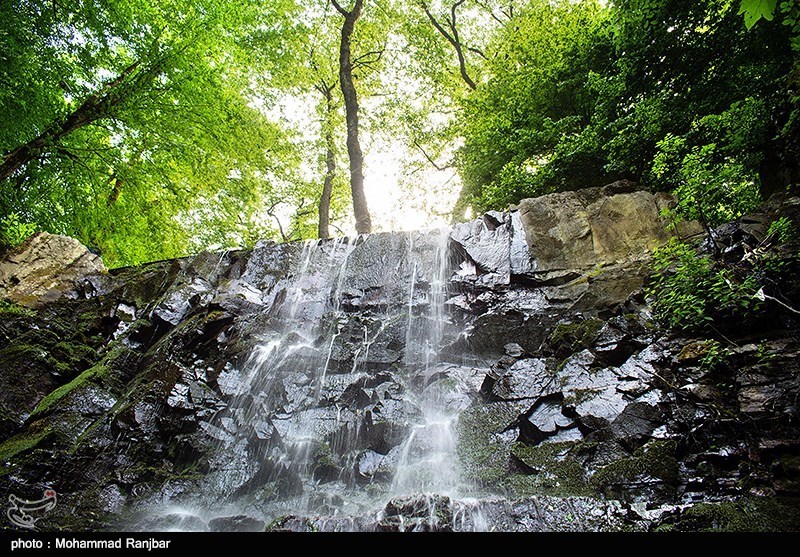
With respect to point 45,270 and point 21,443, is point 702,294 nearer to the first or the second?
point 21,443

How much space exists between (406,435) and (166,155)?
9.82m

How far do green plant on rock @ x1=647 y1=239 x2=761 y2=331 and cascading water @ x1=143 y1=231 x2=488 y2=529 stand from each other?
3263 millimetres

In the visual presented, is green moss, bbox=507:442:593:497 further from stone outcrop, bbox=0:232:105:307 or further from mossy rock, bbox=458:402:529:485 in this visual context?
stone outcrop, bbox=0:232:105:307

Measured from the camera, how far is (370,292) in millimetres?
8703

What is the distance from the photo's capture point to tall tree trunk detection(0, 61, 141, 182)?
27.6ft

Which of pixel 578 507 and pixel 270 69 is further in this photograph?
pixel 270 69

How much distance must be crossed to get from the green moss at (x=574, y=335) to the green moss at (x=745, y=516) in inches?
103

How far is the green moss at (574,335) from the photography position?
5.70 meters

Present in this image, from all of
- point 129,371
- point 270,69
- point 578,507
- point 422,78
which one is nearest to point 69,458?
point 129,371

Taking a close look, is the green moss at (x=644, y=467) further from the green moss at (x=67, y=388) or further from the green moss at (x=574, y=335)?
the green moss at (x=67, y=388)

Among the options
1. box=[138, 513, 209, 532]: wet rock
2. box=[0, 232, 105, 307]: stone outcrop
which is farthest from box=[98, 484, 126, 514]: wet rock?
box=[0, 232, 105, 307]: stone outcrop

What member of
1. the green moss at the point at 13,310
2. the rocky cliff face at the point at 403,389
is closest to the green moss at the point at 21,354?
the rocky cliff face at the point at 403,389

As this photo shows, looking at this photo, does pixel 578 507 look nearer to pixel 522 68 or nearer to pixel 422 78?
pixel 522 68

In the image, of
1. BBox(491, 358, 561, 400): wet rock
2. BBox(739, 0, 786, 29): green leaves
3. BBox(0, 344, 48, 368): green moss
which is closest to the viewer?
BBox(739, 0, 786, 29): green leaves
